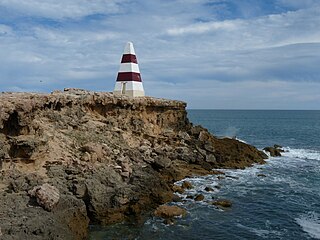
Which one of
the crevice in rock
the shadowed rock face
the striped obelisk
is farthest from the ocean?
the striped obelisk

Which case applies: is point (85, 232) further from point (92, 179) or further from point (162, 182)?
point (162, 182)

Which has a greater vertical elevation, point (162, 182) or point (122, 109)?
point (122, 109)

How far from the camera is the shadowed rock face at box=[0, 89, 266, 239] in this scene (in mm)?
15023

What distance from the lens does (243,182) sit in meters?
25.7

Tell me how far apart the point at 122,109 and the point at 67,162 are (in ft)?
31.4

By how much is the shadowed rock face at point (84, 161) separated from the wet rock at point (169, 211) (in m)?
0.66

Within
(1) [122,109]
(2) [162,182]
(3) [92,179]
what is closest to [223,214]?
(2) [162,182]

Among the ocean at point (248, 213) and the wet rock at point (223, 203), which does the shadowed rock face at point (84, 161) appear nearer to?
the ocean at point (248, 213)

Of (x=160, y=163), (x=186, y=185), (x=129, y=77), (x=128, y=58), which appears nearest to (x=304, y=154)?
(x=129, y=77)

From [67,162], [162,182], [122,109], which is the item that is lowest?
[162,182]

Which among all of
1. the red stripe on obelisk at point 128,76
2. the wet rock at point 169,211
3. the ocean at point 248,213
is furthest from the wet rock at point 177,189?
the red stripe on obelisk at point 128,76

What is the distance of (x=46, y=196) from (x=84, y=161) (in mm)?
5067

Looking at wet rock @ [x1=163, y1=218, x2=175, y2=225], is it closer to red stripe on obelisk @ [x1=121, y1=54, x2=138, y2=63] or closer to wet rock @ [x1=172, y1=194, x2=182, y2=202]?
wet rock @ [x1=172, y1=194, x2=182, y2=202]

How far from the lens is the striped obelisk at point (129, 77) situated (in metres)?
31.2
